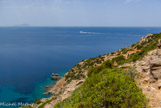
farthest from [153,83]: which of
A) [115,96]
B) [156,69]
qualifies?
[115,96]

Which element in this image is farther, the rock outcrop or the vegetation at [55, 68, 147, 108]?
the rock outcrop

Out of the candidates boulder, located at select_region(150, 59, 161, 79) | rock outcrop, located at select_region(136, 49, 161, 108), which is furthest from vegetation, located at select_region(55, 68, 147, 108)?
boulder, located at select_region(150, 59, 161, 79)

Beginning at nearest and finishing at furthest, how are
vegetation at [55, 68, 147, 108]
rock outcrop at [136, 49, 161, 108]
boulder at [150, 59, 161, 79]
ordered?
1. vegetation at [55, 68, 147, 108]
2. rock outcrop at [136, 49, 161, 108]
3. boulder at [150, 59, 161, 79]

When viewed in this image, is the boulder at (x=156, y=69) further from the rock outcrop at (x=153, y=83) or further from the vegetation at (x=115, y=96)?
the vegetation at (x=115, y=96)

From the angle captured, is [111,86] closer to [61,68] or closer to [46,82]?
[46,82]

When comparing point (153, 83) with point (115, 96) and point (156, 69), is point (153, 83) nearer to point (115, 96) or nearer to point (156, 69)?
point (156, 69)

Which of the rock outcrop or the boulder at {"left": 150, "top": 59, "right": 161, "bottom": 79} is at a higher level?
the boulder at {"left": 150, "top": 59, "right": 161, "bottom": 79}

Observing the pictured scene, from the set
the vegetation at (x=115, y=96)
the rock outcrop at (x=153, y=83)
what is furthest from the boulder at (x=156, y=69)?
the vegetation at (x=115, y=96)

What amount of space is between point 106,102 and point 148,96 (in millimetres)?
2279

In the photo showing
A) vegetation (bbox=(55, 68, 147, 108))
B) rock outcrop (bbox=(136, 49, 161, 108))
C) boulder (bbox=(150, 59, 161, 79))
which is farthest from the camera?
→ boulder (bbox=(150, 59, 161, 79))

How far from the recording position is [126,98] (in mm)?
7625

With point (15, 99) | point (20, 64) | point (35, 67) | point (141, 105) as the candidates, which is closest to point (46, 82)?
point (15, 99)

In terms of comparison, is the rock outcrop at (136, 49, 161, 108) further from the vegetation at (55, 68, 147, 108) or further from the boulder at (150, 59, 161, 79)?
the vegetation at (55, 68, 147, 108)

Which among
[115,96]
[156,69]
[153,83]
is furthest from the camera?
[156,69]
